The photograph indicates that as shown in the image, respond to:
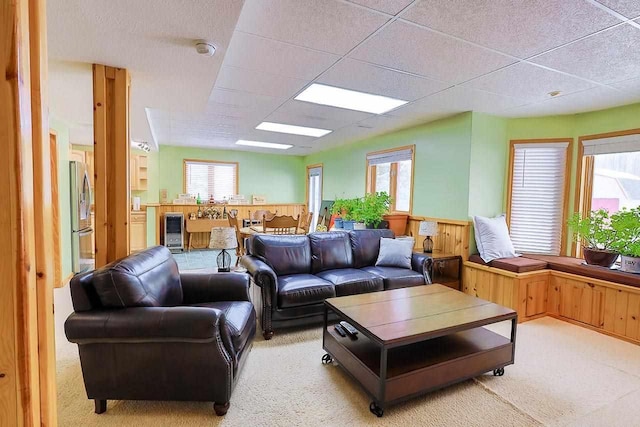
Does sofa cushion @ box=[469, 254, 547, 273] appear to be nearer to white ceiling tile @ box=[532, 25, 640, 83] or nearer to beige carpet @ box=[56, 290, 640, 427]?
→ beige carpet @ box=[56, 290, 640, 427]

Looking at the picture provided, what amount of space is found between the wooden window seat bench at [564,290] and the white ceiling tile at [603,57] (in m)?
Answer: 1.82

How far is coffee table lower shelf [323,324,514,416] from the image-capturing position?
73.2 inches

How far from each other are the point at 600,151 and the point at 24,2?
4.75 m

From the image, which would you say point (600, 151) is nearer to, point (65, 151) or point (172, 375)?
point (172, 375)

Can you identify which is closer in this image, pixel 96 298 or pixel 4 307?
pixel 4 307

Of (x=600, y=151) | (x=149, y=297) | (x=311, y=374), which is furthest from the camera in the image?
(x=600, y=151)

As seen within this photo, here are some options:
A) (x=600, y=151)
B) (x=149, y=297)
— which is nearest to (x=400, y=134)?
(x=600, y=151)

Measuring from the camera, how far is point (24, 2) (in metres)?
0.78

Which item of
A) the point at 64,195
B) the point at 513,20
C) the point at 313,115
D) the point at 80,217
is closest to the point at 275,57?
the point at 513,20

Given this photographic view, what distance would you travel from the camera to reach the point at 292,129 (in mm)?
5242

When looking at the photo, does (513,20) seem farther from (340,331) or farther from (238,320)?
(238,320)

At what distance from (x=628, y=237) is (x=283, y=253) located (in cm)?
337

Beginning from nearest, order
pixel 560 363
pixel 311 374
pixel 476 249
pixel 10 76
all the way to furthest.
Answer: pixel 10 76 → pixel 311 374 → pixel 560 363 → pixel 476 249

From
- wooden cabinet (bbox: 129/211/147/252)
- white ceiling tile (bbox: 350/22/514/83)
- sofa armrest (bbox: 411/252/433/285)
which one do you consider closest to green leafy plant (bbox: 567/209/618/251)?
sofa armrest (bbox: 411/252/433/285)
